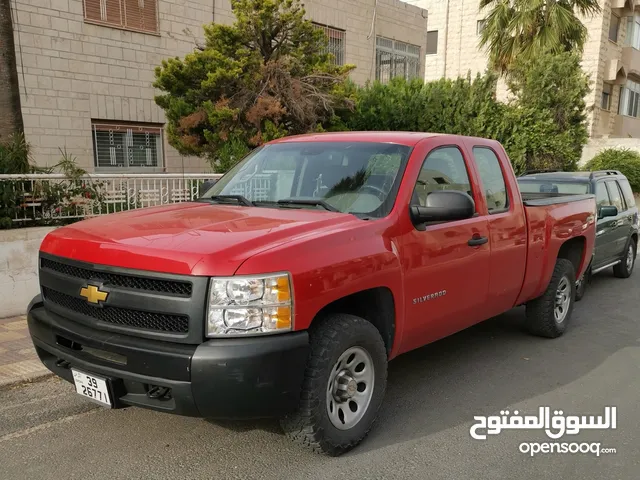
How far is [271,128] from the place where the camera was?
9312 mm

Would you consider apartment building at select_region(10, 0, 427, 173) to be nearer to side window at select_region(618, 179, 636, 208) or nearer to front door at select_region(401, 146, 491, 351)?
side window at select_region(618, 179, 636, 208)

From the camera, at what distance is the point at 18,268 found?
20.6 feet

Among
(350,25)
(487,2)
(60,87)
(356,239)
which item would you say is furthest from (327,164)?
(487,2)

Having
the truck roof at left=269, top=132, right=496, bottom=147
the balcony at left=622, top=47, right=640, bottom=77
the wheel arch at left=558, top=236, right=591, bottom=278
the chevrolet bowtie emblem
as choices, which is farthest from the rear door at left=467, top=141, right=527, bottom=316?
A: the balcony at left=622, top=47, right=640, bottom=77

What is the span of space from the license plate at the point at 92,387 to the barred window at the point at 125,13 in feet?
31.9

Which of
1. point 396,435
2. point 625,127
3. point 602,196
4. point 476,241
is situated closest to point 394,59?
point 602,196

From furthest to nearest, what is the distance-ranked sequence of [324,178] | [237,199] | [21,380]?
[21,380]
[237,199]
[324,178]

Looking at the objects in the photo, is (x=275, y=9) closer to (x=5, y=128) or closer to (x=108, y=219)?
(x=5, y=128)

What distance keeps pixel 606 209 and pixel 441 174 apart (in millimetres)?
4730

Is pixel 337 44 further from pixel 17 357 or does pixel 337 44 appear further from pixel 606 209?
pixel 17 357

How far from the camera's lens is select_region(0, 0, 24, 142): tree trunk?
775 cm

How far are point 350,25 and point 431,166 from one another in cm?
1368

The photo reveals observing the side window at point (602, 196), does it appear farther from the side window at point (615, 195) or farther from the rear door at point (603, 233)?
the side window at point (615, 195)

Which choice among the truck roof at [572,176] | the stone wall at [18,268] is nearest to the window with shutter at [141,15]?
the stone wall at [18,268]
